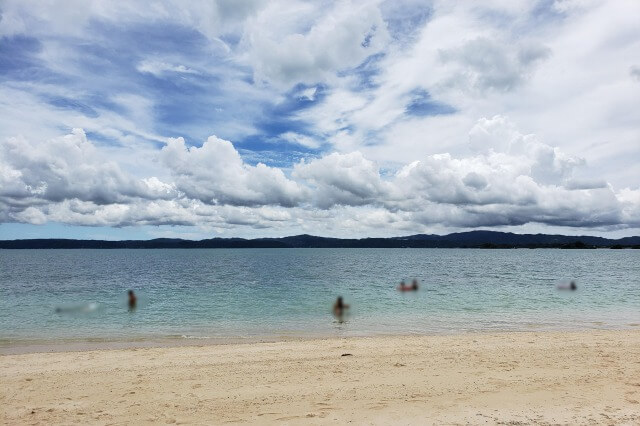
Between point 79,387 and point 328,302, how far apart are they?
28.2 metres

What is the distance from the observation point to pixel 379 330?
26.1 m

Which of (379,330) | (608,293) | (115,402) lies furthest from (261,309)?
(608,293)

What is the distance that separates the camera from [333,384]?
1384cm

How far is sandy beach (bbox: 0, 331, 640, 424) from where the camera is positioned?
11352 millimetres

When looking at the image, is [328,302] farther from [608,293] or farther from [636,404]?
[608,293]

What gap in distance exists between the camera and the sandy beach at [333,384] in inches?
447

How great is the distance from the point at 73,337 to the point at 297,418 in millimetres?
18948

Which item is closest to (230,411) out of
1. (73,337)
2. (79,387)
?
(79,387)

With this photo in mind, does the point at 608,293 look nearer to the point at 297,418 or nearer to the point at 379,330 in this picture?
the point at 379,330

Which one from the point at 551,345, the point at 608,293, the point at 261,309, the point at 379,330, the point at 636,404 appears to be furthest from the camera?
the point at 608,293

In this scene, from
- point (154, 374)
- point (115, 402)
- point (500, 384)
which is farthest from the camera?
point (154, 374)

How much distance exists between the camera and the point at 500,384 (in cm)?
1370

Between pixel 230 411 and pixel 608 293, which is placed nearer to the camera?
pixel 230 411

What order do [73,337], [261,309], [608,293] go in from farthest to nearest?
[608,293], [261,309], [73,337]
